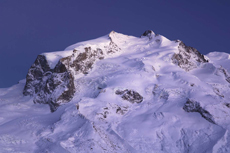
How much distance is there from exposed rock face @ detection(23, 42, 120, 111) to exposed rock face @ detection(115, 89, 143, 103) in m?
8.33

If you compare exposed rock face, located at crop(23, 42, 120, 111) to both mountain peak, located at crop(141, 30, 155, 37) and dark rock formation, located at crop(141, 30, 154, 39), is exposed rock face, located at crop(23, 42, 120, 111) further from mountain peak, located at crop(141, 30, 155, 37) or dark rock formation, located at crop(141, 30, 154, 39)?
mountain peak, located at crop(141, 30, 155, 37)

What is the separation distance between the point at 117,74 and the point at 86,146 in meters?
17.9

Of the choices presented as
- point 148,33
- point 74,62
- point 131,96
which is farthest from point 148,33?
point 131,96

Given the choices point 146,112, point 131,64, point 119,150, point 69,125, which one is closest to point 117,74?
point 131,64

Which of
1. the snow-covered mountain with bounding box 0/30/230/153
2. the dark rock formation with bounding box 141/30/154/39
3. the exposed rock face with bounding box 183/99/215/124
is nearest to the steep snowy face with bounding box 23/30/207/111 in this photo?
the snow-covered mountain with bounding box 0/30/230/153

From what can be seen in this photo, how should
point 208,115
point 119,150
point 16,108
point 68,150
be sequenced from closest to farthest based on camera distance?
point 68,150 → point 119,150 → point 208,115 → point 16,108

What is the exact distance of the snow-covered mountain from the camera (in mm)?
23891

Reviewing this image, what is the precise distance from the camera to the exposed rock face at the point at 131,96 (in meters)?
32.5

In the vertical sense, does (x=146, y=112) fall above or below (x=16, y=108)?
above

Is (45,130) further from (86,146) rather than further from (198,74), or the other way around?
(198,74)

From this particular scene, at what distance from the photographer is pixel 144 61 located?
141 feet

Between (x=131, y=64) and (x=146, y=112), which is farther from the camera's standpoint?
(x=131, y=64)

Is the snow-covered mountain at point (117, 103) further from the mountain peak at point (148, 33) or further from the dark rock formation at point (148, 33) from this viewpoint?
the mountain peak at point (148, 33)

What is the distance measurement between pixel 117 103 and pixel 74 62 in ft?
44.5
